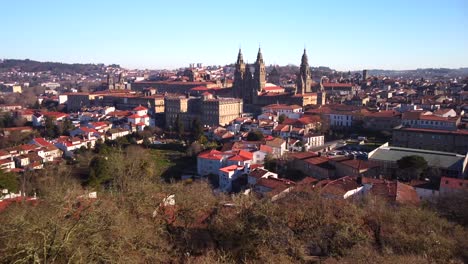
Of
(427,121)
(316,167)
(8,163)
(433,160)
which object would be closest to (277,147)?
(316,167)

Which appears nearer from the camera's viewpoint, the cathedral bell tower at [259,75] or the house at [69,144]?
the house at [69,144]

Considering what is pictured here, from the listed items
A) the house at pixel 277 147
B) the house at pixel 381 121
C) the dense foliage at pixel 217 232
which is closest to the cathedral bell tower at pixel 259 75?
the house at pixel 381 121

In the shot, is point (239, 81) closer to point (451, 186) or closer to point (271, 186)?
point (271, 186)

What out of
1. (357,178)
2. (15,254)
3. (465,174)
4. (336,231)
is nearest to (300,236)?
(336,231)

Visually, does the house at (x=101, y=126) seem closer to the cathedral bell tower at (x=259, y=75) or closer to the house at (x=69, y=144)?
the house at (x=69, y=144)

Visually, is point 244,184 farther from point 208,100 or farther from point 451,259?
point 208,100

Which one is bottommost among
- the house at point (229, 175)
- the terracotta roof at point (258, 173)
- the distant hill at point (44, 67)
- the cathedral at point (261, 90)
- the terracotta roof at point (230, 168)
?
the house at point (229, 175)

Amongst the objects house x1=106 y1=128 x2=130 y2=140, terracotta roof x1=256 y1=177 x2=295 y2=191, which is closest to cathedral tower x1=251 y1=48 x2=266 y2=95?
house x1=106 y1=128 x2=130 y2=140
